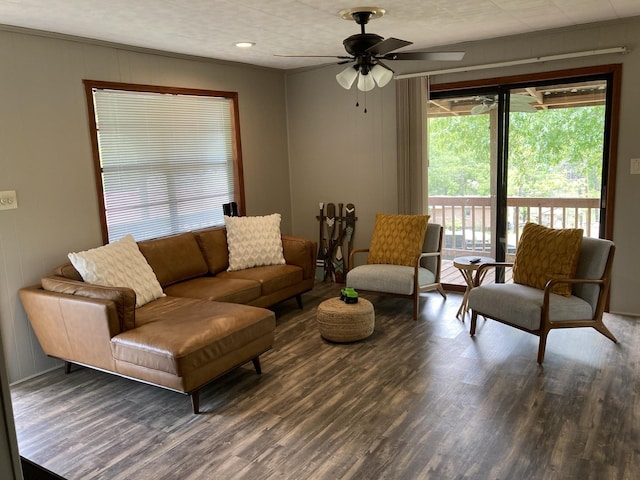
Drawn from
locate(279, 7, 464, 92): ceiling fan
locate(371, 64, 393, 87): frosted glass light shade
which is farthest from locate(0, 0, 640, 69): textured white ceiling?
locate(371, 64, 393, 87): frosted glass light shade

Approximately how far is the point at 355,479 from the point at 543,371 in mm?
1715

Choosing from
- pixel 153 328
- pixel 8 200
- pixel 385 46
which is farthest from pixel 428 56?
pixel 8 200

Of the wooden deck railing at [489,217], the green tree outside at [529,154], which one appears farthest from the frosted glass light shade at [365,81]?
the wooden deck railing at [489,217]

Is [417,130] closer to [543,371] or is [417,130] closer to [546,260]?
[546,260]

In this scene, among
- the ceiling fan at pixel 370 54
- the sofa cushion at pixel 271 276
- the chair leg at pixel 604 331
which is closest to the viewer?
the ceiling fan at pixel 370 54

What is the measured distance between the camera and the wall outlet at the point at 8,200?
3.60m

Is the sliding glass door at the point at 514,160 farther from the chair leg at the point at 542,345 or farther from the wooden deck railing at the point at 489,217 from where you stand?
the chair leg at the point at 542,345

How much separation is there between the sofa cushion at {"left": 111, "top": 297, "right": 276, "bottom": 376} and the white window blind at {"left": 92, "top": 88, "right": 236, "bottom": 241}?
1.29 meters

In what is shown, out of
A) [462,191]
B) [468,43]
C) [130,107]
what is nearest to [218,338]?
[130,107]

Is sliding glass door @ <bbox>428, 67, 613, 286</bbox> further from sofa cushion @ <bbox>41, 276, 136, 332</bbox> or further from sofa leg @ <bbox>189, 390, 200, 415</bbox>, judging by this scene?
sofa cushion @ <bbox>41, 276, 136, 332</bbox>

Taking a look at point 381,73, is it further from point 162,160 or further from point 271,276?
point 162,160

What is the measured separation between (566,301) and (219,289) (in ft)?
8.59

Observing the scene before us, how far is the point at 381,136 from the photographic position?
224 inches

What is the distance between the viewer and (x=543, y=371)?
3523mm
